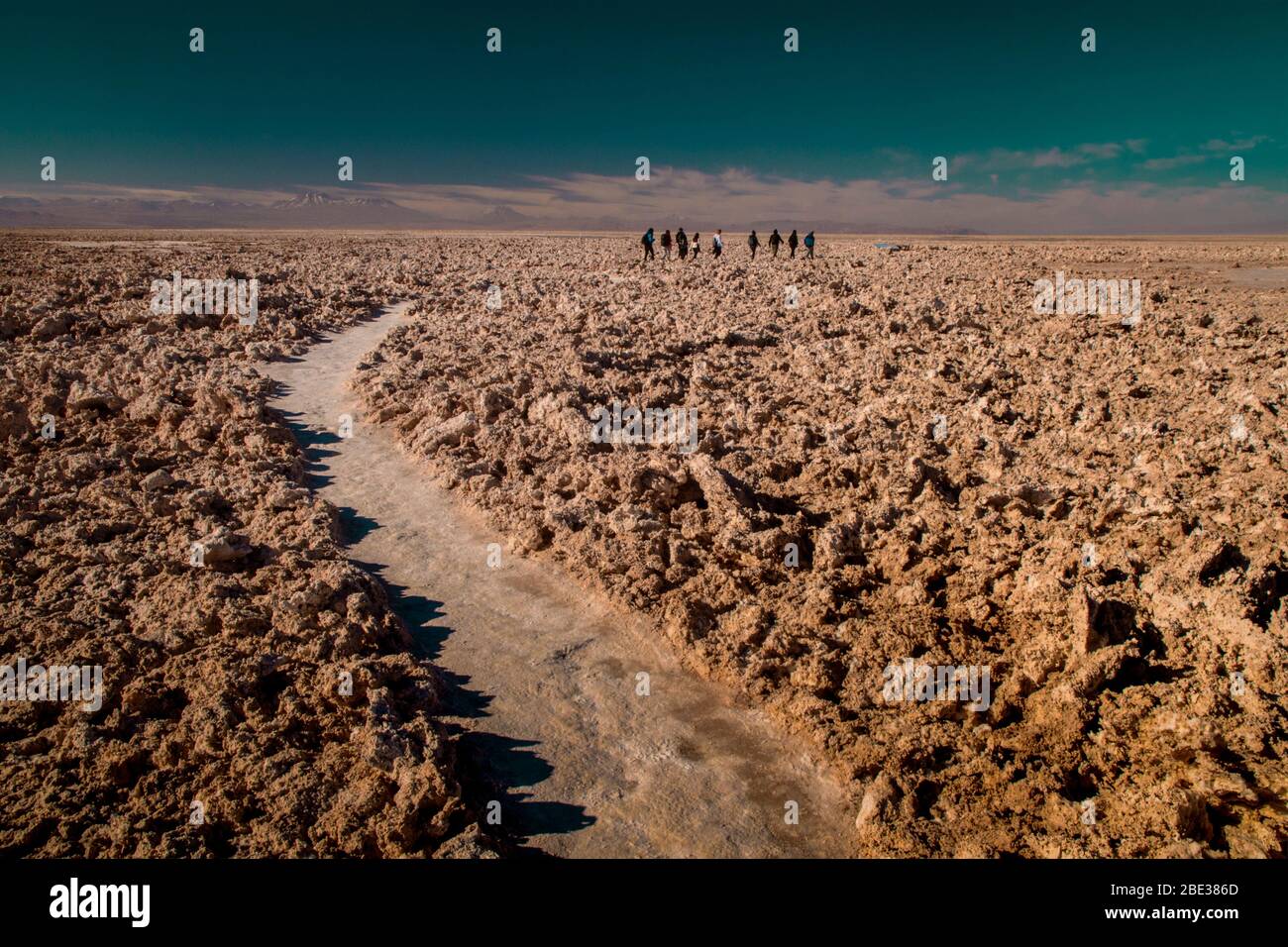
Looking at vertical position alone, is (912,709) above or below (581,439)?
below

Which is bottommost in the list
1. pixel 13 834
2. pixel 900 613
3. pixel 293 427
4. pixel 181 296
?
pixel 13 834

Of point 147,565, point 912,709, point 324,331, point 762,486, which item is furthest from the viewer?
point 324,331

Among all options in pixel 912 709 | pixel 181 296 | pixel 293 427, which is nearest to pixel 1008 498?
pixel 912 709

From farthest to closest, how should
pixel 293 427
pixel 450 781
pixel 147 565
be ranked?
1. pixel 293 427
2. pixel 147 565
3. pixel 450 781

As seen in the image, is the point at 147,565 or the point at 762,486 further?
the point at 762,486

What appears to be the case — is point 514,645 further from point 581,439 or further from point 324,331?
point 324,331
